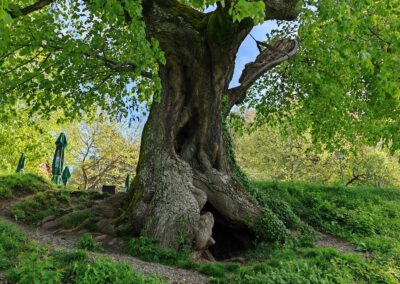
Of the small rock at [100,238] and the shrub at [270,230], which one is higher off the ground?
the shrub at [270,230]

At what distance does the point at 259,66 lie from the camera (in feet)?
42.7

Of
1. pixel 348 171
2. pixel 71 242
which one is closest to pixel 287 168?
pixel 348 171

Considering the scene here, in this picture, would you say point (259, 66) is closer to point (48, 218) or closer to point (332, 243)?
point (332, 243)

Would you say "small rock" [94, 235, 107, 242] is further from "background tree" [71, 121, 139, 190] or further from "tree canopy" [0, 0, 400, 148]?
"background tree" [71, 121, 139, 190]

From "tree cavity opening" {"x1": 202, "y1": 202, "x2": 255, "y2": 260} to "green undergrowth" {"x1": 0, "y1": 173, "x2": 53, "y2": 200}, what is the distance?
633cm

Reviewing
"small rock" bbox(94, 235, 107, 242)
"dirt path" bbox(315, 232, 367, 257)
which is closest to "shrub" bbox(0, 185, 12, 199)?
"small rock" bbox(94, 235, 107, 242)

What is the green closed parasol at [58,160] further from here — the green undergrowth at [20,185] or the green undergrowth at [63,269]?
the green undergrowth at [63,269]

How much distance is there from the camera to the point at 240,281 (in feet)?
21.8

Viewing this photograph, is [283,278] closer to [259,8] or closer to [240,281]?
[240,281]

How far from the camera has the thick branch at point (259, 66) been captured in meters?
12.6

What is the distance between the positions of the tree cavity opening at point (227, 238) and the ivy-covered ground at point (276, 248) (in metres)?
0.49

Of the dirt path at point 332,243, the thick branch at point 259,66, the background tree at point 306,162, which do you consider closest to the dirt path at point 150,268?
the dirt path at point 332,243

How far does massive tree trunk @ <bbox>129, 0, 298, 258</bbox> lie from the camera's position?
9.34m

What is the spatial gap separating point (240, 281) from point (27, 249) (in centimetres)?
363
